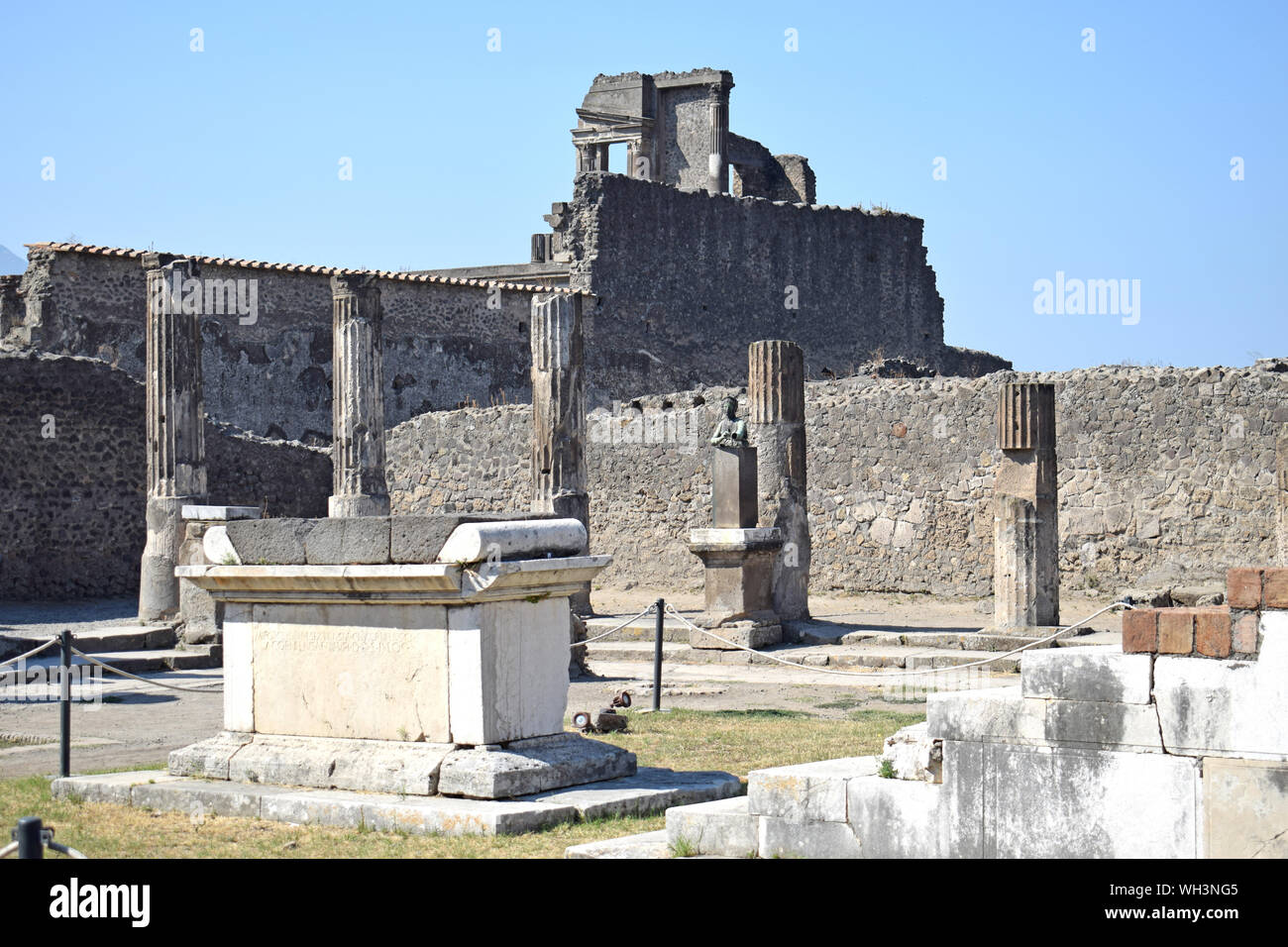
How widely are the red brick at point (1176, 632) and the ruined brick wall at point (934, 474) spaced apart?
494 inches

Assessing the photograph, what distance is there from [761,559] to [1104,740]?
10.7 metres

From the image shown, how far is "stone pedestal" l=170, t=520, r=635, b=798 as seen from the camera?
6.16m

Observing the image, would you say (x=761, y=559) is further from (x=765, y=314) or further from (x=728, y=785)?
(x=765, y=314)

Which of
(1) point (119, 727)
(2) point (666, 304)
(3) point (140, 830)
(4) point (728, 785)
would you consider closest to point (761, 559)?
(1) point (119, 727)

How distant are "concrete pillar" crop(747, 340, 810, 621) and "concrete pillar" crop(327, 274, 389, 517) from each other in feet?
14.6

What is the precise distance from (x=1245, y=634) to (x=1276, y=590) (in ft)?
0.49

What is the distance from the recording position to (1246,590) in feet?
14.5

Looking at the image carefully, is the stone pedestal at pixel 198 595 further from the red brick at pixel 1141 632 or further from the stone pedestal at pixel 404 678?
the red brick at pixel 1141 632

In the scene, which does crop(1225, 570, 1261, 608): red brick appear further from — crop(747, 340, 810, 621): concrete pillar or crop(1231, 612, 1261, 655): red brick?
crop(747, 340, 810, 621): concrete pillar

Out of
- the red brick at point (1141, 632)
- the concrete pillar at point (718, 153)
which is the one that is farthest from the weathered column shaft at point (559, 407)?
the concrete pillar at point (718, 153)

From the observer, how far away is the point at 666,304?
29531mm

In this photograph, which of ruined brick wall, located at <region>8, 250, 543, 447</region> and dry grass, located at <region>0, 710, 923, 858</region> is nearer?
dry grass, located at <region>0, 710, 923, 858</region>

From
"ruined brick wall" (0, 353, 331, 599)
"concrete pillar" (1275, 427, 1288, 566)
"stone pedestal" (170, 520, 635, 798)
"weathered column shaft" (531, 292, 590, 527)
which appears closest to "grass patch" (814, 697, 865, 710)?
"stone pedestal" (170, 520, 635, 798)

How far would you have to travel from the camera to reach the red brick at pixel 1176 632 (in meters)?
4.46
